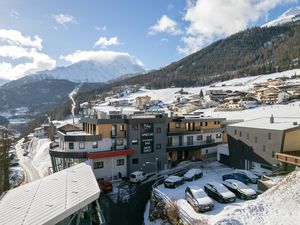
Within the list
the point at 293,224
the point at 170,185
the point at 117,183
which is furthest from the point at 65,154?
the point at 293,224

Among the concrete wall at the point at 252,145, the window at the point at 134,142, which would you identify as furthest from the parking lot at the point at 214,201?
the window at the point at 134,142

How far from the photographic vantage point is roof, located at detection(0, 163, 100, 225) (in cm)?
1591

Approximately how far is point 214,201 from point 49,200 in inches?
734

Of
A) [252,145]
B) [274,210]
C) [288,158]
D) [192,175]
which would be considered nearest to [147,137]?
[192,175]

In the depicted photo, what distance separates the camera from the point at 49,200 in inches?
719

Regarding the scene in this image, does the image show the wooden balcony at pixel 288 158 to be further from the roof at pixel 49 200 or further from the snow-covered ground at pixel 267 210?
the roof at pixel 49 200

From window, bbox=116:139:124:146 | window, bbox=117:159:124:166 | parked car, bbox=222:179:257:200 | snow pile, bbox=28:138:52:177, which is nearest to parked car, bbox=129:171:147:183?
window, bbox=117:159:124:166

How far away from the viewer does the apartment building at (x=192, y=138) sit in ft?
184

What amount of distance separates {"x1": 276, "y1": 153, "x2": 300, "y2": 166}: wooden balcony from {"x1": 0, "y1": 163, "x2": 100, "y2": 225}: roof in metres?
22.8

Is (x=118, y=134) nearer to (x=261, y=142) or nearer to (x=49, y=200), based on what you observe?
(x=261, y=142)

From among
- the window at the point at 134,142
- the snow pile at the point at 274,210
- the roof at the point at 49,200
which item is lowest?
the snow pile at the point at 274,210

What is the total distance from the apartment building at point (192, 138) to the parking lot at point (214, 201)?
7764 mm

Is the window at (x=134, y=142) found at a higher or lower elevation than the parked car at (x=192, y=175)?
higher

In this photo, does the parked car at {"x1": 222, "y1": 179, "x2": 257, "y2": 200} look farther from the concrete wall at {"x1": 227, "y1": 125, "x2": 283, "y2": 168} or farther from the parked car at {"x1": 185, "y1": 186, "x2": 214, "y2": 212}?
the concrete wall at {"x1": 227, "y1": 125, "x2": 283, "y2": 168}
